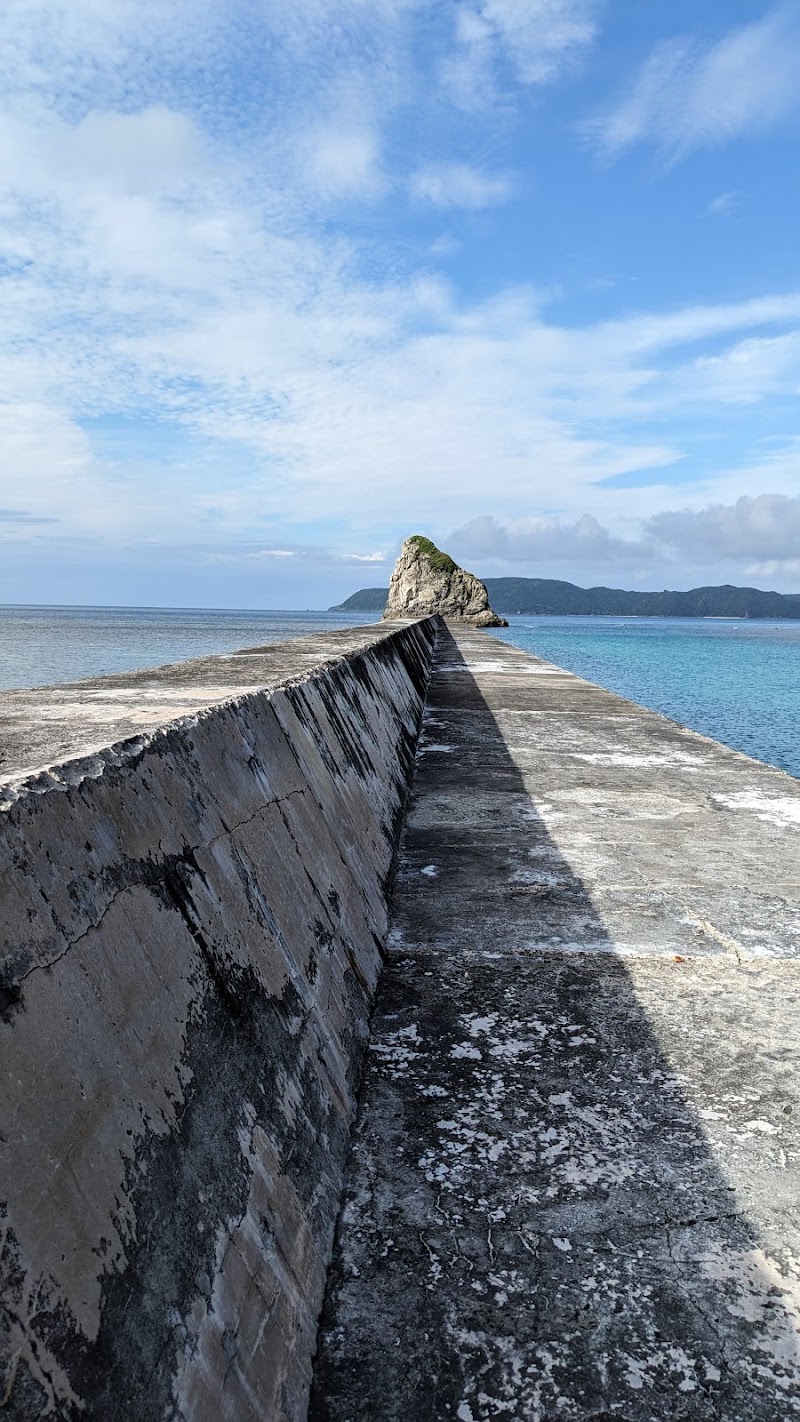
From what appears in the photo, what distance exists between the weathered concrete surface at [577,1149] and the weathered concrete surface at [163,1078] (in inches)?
5.4

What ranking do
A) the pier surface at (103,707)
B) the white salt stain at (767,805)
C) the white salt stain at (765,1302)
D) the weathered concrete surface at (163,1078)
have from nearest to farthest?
the weathered concrete surface at (163,1078) < the white salt stain at (765,1302) < the pier surface at (103,707) < the white salt stain at (767,805)

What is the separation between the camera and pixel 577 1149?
6.28ft

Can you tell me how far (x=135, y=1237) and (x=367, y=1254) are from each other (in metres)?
0.71

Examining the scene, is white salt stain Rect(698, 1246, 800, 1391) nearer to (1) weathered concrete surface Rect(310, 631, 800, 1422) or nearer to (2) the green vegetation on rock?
(1) weathered concrete surface Rect(310, 631, 800, 1422)

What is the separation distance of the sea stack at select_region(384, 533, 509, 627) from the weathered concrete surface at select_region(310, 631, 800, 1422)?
69350 mm

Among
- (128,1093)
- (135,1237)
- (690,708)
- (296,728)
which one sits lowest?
(690,708)

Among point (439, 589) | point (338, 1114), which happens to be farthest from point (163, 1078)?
point (439, 589)

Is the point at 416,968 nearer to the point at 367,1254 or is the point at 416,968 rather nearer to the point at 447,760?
the point at 367,1254

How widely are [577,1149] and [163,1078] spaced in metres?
1.04

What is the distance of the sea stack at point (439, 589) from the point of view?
7400 cm

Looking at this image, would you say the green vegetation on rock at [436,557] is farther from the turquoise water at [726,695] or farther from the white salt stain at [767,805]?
the white salt stain at [767,805]

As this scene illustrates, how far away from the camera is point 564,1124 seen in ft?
6.53

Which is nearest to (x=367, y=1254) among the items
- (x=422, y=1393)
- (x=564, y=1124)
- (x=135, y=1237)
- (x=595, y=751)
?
(x=422, y=1393)

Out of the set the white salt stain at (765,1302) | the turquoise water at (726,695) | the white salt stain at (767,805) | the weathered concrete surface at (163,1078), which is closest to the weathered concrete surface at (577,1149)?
the white salt stain at (765,1302)
